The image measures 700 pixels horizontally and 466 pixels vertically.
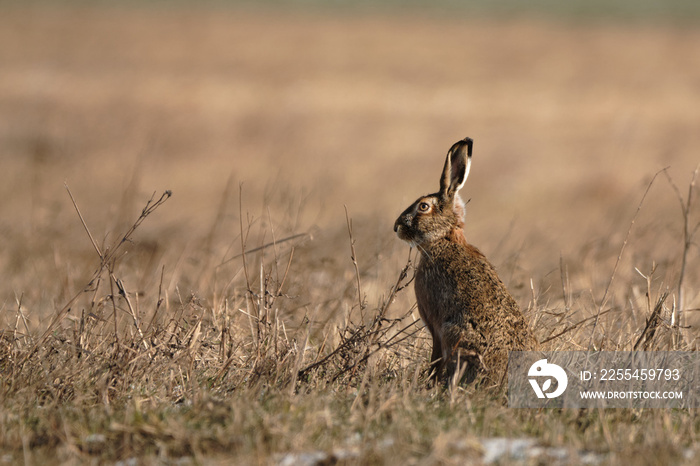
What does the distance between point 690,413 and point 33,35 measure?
35.7 meters

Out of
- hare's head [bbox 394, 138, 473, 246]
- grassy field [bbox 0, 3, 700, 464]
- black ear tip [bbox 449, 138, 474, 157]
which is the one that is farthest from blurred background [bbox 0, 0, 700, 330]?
black ear tip [bbox 449, 138, 474, 157]

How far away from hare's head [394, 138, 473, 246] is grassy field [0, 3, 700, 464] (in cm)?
38

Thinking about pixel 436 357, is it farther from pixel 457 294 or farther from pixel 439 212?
pixel 439 212

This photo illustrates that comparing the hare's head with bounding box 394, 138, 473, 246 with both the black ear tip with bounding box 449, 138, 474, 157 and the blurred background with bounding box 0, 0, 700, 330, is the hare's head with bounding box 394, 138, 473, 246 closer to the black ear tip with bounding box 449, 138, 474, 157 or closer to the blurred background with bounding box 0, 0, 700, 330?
the black ear tip with bounding box 449, 138, 474, 157

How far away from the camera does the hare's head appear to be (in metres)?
4.94

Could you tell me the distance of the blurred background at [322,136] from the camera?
911 centimetres

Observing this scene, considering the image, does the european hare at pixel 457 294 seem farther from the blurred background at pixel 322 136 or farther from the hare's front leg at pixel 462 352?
the blurred background at pixel 322 136

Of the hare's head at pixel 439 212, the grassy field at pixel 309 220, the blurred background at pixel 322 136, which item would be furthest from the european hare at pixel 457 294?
the blurred background at pixel 322 136

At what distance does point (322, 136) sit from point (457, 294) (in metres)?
16.4

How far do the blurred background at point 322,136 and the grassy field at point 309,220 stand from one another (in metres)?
0.10

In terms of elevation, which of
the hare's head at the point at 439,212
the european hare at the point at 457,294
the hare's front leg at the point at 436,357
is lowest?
the hare's front leg at the point at 436,357

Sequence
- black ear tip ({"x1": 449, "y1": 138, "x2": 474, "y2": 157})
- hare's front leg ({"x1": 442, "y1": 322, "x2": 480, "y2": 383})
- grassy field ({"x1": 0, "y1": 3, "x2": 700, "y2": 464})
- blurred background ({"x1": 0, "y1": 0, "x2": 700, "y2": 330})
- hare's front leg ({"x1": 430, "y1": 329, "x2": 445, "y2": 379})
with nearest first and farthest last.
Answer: grassy field ({"x1": 0, "y1": 3, "x2": 700, "y2": 464}) < hare's front leg ({"x1": 442, "y1": 322, "x2": 480, "y2": 383}) < hare's front leg ({"x1": 430, "y1": 329, "x2": 445, "y2": 379}) < black ear tip ({"x1": 449, "y1": 138, "x2": 474, "y2": 157}) < blurred background ({"x1": 0, "y1": 0, "x2": 700, "y2": 330})

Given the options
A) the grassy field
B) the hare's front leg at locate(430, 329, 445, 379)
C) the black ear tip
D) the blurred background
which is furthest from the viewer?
the blurred background

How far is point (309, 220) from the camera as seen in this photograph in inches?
504
